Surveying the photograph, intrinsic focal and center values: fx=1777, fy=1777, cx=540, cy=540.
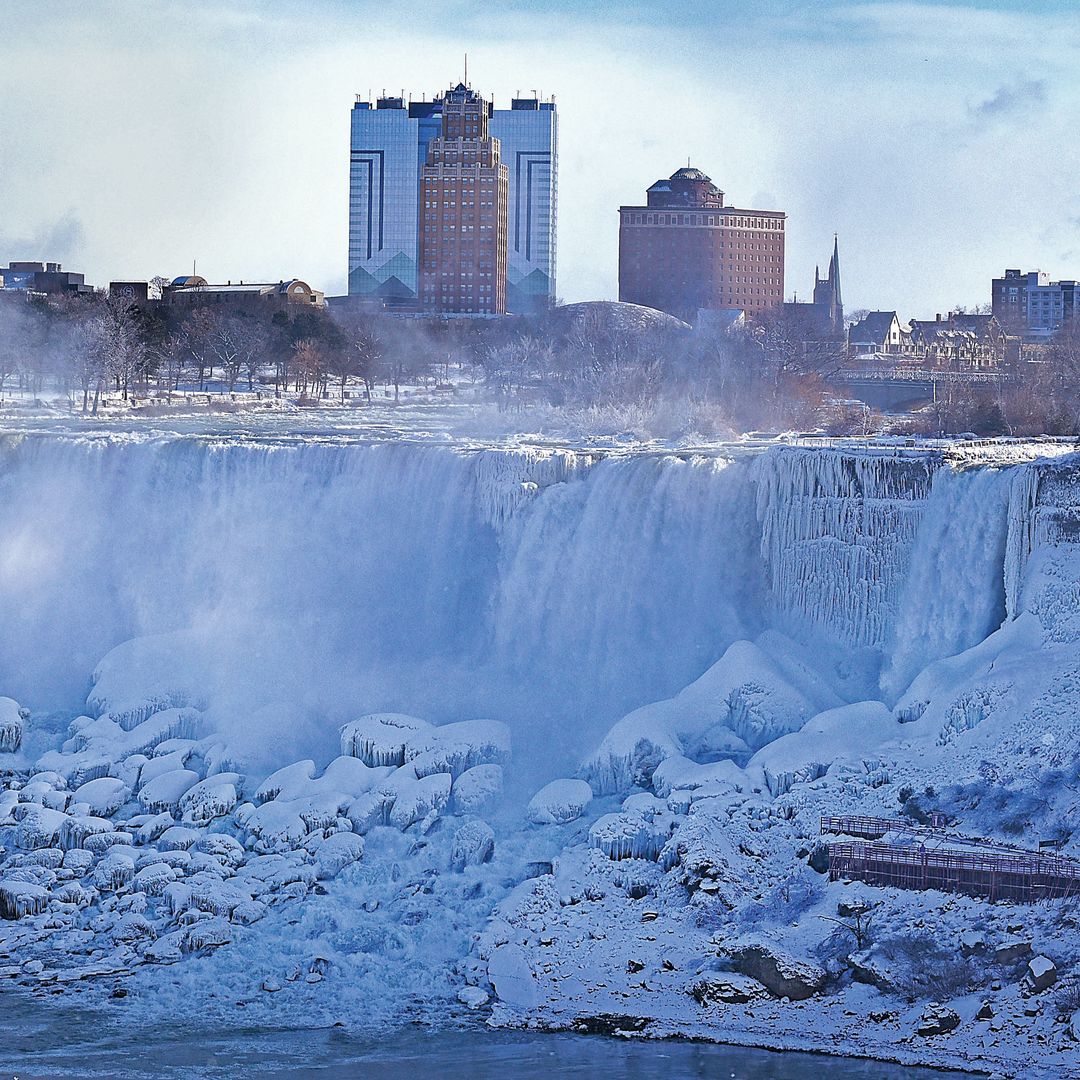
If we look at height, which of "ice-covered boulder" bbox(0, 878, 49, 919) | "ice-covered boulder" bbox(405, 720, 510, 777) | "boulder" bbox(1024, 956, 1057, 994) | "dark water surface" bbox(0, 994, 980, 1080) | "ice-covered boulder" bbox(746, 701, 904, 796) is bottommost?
"dark water surface" bbox(0, 994, 980, 1080)

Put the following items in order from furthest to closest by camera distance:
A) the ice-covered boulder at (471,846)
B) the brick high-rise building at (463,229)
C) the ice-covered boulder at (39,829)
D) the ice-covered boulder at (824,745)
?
the brick high-rise building at (463,229), the ice-covered boulder at (39,829), the ice-covered boulder at (824,745), the ice-covered boulder at (471,846)

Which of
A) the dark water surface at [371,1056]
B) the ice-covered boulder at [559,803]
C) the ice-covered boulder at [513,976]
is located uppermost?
the ice-covered boulder at [559,803]

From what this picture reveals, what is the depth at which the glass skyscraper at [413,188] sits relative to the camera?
150875 mm

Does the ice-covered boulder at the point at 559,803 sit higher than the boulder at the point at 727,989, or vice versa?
the ice-covered boulder at the point at 559,803

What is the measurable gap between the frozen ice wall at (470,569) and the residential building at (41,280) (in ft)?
152

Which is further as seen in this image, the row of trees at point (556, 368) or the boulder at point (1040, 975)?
the row of trees at point (556, 368)

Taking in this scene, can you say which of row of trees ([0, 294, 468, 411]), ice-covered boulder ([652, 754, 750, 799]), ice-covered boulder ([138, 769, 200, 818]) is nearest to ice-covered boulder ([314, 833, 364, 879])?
ice-covered boulder ([138, 769, 200, 818])

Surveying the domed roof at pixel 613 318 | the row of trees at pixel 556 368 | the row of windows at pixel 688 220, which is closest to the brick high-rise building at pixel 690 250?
the row of windows at pixel 688 220

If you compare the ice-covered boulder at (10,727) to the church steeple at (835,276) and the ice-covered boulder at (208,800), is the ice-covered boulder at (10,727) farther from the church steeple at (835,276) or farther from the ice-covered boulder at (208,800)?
the church steeple at (835,276)

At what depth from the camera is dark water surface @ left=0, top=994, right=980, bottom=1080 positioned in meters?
17.4

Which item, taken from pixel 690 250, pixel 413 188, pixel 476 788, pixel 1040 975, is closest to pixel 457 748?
pixel 476 788

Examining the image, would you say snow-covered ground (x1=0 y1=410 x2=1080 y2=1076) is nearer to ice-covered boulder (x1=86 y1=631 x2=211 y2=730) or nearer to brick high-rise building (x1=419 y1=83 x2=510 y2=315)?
ice-covered boulder (x1=86 y1=631 x2=211 y2=730)

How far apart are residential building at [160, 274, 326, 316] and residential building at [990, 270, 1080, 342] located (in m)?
33.3

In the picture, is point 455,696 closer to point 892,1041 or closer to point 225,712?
point 225,712
